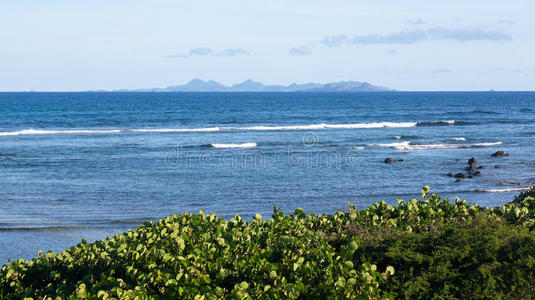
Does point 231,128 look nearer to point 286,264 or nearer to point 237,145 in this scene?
point 237,145

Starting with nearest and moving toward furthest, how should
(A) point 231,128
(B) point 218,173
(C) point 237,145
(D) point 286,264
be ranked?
(D) point 286,264, (B) point 218,173, (C) point 237,145, (A) point 231,128

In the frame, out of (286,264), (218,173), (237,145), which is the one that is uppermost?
(286,264)

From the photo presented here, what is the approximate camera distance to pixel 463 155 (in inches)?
1284

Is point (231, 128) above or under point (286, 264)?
under

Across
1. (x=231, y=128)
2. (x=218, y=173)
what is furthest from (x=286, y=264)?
(x=231, y=128)

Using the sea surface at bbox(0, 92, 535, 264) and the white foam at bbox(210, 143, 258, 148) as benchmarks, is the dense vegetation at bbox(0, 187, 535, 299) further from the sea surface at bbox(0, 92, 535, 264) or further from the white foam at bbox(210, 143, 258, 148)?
the white foam at bbox(210, 143, 258, 148)

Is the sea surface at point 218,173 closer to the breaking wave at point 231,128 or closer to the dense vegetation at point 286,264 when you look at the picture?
the breaking wave at point 231,128

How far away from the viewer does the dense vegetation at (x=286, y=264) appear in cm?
536

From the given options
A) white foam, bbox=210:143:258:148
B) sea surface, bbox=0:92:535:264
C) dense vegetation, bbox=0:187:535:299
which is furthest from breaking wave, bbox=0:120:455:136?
dense vegetation, bbox=0:187:535:299

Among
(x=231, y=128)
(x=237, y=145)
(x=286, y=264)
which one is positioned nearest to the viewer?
(x=286, y=264)

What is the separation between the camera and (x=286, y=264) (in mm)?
5875

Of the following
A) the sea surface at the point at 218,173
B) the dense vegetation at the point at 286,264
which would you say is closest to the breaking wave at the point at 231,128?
the sea surface at the point at 218,173

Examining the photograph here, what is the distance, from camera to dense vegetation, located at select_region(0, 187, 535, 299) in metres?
5.36

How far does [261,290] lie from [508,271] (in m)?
2.84
